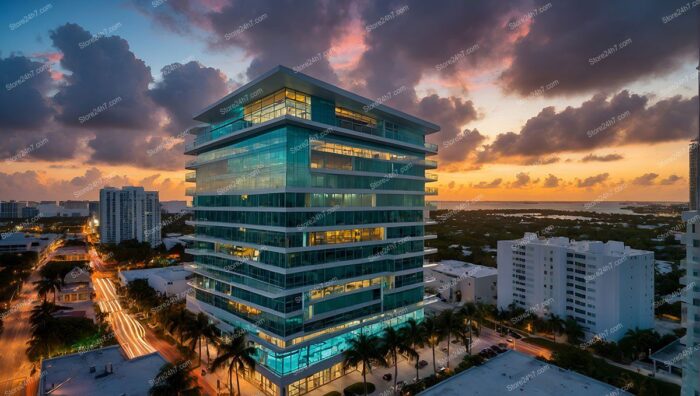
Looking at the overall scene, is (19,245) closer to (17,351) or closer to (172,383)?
(17,351)

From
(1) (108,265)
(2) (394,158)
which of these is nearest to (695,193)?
(2) (394,158)

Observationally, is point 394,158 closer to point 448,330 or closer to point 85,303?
point 448,330

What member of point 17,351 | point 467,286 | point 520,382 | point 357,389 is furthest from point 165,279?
point 520,382

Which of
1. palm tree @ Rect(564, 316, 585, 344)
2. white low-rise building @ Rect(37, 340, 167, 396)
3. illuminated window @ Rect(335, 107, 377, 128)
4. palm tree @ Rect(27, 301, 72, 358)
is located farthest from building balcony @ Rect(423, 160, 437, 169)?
palm tree @ Rect(27, 301, 72, 358)

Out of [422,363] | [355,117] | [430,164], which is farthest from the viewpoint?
[430,164]

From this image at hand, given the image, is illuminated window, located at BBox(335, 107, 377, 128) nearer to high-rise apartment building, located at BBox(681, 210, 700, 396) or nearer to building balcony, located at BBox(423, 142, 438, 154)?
building balcony, located at BBox(423, 142, 438, 154)

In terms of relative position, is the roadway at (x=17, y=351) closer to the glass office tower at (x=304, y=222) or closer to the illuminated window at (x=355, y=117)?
the glass office tower at (x=304, y=222)
